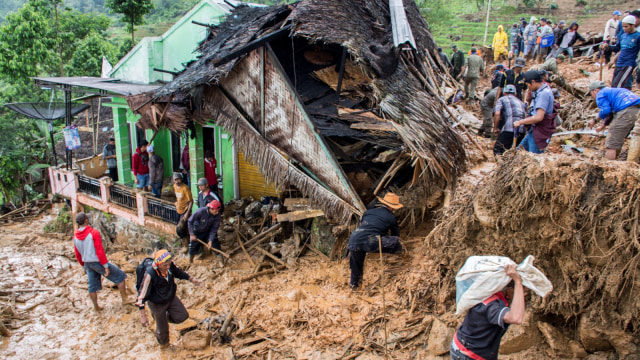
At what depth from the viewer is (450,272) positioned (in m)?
5.36

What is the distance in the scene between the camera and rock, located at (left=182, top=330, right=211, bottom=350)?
20.8ft

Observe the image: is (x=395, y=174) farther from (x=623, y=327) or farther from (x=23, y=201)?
(x=23, y=201)

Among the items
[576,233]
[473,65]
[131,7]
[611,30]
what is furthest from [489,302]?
[131,7]

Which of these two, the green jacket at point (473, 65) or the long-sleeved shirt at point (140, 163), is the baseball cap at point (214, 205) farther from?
the green jacket at point (473, 65)

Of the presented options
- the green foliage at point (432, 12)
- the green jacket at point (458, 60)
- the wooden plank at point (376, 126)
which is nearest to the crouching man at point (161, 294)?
the wooden plank at point (376, 126)

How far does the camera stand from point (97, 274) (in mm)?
7719

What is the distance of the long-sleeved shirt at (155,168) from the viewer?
11719 millimetres

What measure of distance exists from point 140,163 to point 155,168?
34.0 inches

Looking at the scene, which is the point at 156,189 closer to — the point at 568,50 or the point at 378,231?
the point at 378,231

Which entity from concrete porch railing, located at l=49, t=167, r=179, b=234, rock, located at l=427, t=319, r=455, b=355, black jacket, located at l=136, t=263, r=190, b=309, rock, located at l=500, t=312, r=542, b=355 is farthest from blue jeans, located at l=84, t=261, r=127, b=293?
rock, located at l=500, t=312, r=542, b=355

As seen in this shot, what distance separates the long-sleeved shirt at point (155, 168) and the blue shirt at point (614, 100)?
1084 centimetres

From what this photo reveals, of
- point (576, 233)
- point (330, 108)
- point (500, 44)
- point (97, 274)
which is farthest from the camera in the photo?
point (500, 44)

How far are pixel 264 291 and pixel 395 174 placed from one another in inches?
133

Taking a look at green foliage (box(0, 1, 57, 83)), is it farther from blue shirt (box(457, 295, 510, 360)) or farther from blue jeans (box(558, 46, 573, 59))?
blue jeans (box(558, 46, 573, 59))
